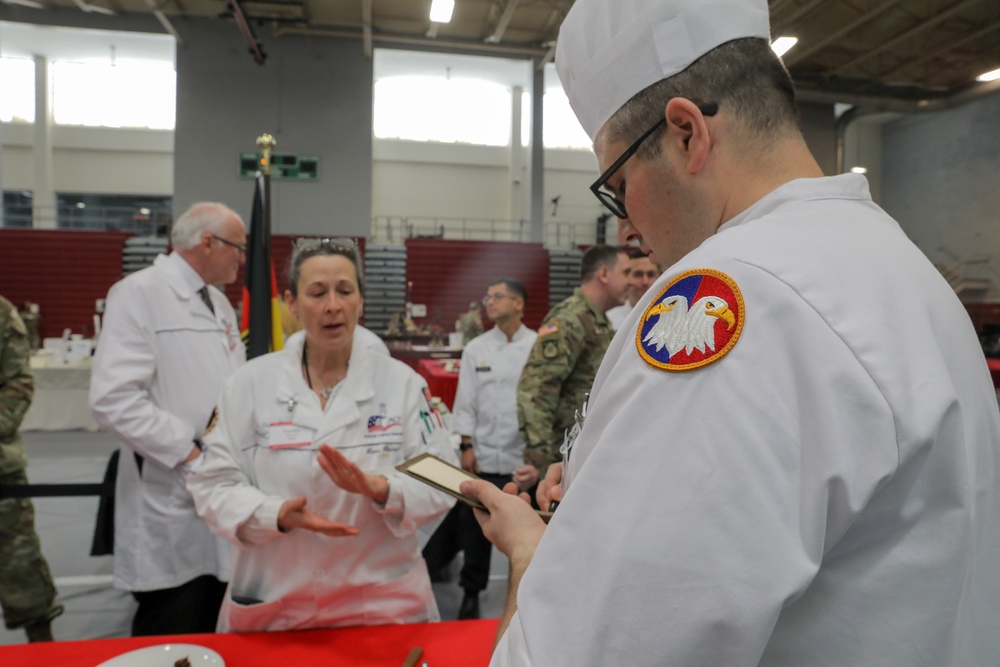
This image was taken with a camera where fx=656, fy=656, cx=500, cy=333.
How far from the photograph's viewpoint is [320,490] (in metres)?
Result: 2.00

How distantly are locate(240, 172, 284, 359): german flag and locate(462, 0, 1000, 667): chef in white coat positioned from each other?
3026 millimetres

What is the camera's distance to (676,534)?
0.55 m

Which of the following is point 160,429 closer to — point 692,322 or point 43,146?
point 692,322

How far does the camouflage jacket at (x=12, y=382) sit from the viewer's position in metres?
2.98

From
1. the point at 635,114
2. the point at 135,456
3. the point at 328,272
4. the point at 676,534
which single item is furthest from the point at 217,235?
the point at 676,534

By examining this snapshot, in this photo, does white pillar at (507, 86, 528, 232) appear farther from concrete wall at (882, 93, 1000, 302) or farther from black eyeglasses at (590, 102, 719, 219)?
black eyeglasses at (590, 102, 719, 219)

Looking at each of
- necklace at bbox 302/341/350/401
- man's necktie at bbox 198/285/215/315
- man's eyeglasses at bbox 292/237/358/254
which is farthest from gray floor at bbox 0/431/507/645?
man's eyeglasses at bbox 292/237/358/254

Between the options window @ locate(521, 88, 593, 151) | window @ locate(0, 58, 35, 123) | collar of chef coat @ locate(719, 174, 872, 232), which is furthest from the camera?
window @ locate(521, 88, 593, 151)

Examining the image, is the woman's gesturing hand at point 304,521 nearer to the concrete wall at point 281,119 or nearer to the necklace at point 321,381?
the necklace at point 321,381

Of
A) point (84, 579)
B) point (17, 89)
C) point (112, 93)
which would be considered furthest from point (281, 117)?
point (84, 579)

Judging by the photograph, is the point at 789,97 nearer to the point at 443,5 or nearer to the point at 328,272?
the point at 328,272

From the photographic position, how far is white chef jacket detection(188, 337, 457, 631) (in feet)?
→ 6.23

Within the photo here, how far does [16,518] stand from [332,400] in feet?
6.74

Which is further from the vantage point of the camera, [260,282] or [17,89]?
[17,89]
